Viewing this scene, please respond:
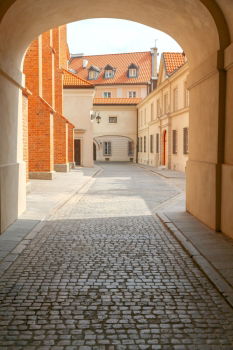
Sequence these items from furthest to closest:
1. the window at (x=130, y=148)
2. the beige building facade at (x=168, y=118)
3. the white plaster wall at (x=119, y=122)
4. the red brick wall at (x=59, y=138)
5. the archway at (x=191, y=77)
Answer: the window at (x=130, y=148), the white plaster wall at (x=119, y=122), the beige building facade at (x=168, y=118), the red brick wall at (x=59, y=138), the archway at (x=191, y=77)

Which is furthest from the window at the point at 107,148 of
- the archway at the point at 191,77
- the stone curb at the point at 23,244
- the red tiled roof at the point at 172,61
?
the archway at the point at 191,77

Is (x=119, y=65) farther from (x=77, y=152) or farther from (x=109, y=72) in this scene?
(x=77, y=152)

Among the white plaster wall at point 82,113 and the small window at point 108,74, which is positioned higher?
the small window at point 108,74

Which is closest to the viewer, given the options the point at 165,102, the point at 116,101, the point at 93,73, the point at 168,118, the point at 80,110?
the point at 168,118

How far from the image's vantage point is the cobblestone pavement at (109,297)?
348cm

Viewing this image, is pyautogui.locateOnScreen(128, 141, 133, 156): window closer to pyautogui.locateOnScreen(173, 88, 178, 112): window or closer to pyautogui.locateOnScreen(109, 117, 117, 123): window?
pyautogui.locateOnScreen(109, 117, 117, 123): window

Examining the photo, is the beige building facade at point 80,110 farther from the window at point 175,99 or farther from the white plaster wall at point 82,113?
the window at point 175,99

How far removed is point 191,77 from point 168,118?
23170 millimetres

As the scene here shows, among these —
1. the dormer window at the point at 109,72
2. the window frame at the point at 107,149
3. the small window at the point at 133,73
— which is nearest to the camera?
the window frame at the point at 107,149

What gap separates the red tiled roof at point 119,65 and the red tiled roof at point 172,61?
90.8 feet

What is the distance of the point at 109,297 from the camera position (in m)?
4.44

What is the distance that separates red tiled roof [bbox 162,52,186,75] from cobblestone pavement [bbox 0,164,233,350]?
2844 centimetres

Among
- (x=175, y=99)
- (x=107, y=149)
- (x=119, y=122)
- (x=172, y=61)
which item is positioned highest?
(x=172, y=61)

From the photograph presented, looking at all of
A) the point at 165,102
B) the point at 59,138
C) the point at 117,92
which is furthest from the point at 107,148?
the point at 59,138
